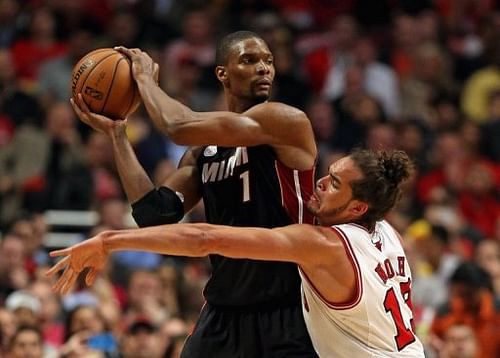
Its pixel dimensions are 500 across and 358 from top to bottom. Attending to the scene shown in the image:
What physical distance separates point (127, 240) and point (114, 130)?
97 cm

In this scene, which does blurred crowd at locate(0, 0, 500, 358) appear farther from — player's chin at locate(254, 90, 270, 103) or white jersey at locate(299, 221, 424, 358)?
player's chin at locate(254, 90, 270, 103)

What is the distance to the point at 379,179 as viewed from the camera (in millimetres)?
5305

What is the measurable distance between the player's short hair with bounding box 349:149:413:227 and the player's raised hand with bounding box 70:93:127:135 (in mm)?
1147

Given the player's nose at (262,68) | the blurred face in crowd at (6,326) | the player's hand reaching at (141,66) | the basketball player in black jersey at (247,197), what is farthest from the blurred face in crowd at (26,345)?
the player's nose at (262,68)

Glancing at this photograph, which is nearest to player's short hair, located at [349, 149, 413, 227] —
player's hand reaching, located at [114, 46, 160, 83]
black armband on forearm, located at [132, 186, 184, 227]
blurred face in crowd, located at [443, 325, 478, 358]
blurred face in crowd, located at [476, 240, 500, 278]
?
black armband on forearm, located at [132, 186, 184, 227]

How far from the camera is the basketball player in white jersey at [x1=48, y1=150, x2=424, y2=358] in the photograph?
5000 mm

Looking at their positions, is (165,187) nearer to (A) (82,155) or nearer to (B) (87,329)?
(B) (87,329)

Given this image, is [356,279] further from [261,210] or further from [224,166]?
[224,166]

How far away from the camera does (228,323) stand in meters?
5.66

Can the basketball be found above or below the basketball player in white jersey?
above

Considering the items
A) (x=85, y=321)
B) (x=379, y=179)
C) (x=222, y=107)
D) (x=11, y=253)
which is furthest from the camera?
(x=222, y=107)

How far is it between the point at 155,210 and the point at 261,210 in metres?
0.51

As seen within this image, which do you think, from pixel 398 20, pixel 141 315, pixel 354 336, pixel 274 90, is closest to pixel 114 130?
pixel 354 336

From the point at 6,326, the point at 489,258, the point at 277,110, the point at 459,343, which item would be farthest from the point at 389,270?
the point at 489,258
